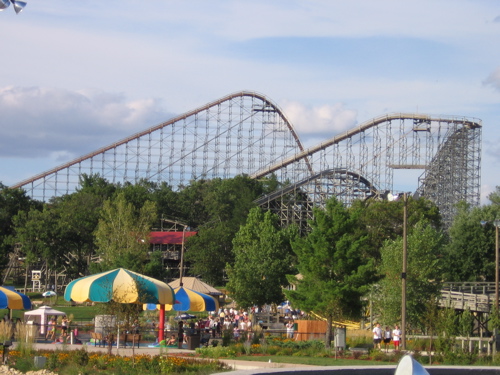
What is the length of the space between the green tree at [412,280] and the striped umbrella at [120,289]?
1204 cm

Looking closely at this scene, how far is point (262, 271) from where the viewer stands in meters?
44.8

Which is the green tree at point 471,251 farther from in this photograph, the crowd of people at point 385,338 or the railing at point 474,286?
the crowd of people at point 385,338

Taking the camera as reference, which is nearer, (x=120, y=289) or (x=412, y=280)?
(x=120, y=289)

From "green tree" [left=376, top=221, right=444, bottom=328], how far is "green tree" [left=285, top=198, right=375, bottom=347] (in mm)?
1598

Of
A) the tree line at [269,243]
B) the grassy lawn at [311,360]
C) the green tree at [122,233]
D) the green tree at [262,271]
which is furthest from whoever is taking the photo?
the green tree at [122,233]

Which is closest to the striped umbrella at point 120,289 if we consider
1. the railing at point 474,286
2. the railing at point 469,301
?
the railing at point 469,301

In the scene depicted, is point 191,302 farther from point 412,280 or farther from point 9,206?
point 9,206

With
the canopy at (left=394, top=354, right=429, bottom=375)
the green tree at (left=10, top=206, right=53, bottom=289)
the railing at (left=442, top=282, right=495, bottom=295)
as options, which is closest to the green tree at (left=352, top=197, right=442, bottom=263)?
the railing at (left=442, top=282, right=495, bottom=295)

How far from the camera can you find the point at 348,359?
945 inches

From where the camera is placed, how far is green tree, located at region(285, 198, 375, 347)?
32.9 meters

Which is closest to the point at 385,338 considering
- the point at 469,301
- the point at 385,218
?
the point at 469,301

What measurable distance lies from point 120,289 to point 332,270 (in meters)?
12.2

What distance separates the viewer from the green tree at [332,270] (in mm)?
32875

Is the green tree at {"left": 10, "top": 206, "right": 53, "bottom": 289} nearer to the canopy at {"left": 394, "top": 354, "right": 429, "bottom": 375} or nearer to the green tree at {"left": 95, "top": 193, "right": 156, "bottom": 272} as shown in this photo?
the green tree at {"left": 95, "top": 193, "right": 156, "bottom": 272}
